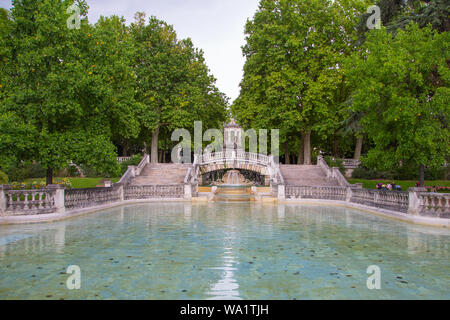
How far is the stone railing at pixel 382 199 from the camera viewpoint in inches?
597

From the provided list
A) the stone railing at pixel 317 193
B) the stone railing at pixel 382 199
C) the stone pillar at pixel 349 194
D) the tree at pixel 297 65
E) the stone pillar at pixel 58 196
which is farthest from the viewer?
the tree at pixel 297 65

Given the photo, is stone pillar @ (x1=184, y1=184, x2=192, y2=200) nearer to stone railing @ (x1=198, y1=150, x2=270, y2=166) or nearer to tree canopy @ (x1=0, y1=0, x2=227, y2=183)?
tree canopy @ (x1=0, y1=0, x2=227, y2=183)

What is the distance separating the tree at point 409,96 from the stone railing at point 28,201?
1516cm

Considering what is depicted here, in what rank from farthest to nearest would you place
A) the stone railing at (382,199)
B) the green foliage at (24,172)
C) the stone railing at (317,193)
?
the green foliage at (24,172) < the stone railing at (317,193) < the stone railing at (382,199)

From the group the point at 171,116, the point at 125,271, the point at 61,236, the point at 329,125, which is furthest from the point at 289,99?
the point at 125,271

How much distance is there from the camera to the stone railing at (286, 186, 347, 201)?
72.6ft

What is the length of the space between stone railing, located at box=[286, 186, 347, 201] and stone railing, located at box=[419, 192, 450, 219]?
7.86m

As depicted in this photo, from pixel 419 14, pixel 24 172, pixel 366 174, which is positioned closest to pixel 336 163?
pixel 366 174

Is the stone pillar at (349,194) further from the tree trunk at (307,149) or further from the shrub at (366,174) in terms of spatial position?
the tree trunk at (307,149)

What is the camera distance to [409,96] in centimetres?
1703

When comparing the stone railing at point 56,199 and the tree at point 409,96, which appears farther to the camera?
the tree at point 409,96
